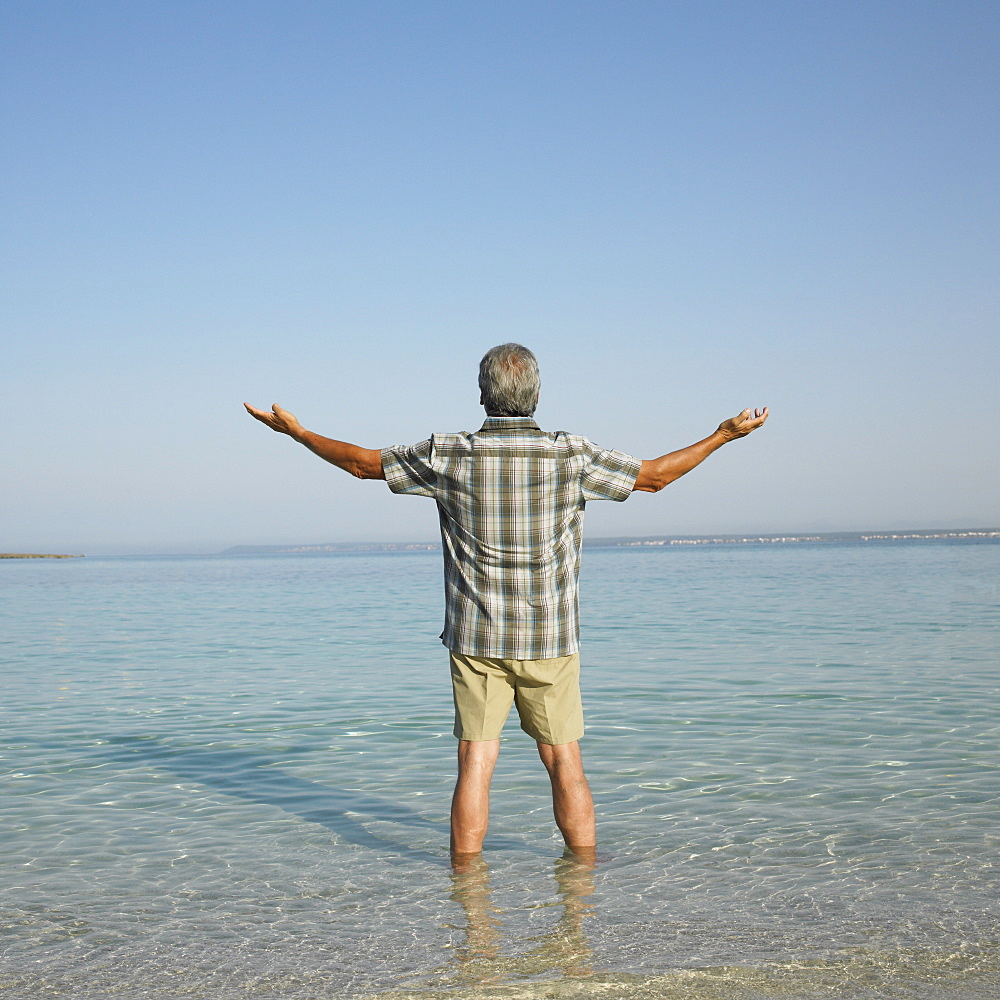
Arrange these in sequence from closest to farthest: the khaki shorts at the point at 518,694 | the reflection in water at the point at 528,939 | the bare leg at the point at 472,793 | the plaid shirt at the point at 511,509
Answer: the reflection in water at the point at 528,939, the plaid shirt at the point at 511,509, the khaki shorts at the point at 518,694, the bare leg at the point at 472,793

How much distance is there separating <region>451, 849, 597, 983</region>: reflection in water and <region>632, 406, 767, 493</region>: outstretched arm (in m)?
1.98

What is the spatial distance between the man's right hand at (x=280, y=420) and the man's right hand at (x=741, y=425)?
1.98 metres

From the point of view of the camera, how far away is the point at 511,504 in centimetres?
458

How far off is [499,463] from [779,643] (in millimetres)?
12650

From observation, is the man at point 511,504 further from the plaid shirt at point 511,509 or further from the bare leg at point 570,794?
the bare leg at point 570,794

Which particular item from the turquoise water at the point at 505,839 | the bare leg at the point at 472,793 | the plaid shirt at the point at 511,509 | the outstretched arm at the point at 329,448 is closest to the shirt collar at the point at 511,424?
the plaid shirt at the point at 511,509

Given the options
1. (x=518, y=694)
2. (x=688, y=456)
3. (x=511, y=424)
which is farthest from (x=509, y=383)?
(x=518, y=694)

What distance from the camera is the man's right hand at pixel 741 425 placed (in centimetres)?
465

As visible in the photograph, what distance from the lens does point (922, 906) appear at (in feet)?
15.3

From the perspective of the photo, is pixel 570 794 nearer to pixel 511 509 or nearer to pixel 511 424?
pixel 511 509

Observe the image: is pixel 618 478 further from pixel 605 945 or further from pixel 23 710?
pixel 23 710

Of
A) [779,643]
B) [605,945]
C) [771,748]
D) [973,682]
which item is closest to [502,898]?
[605,945]

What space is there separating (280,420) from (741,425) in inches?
84.6

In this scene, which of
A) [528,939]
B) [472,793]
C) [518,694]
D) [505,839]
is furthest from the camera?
[505,839]
